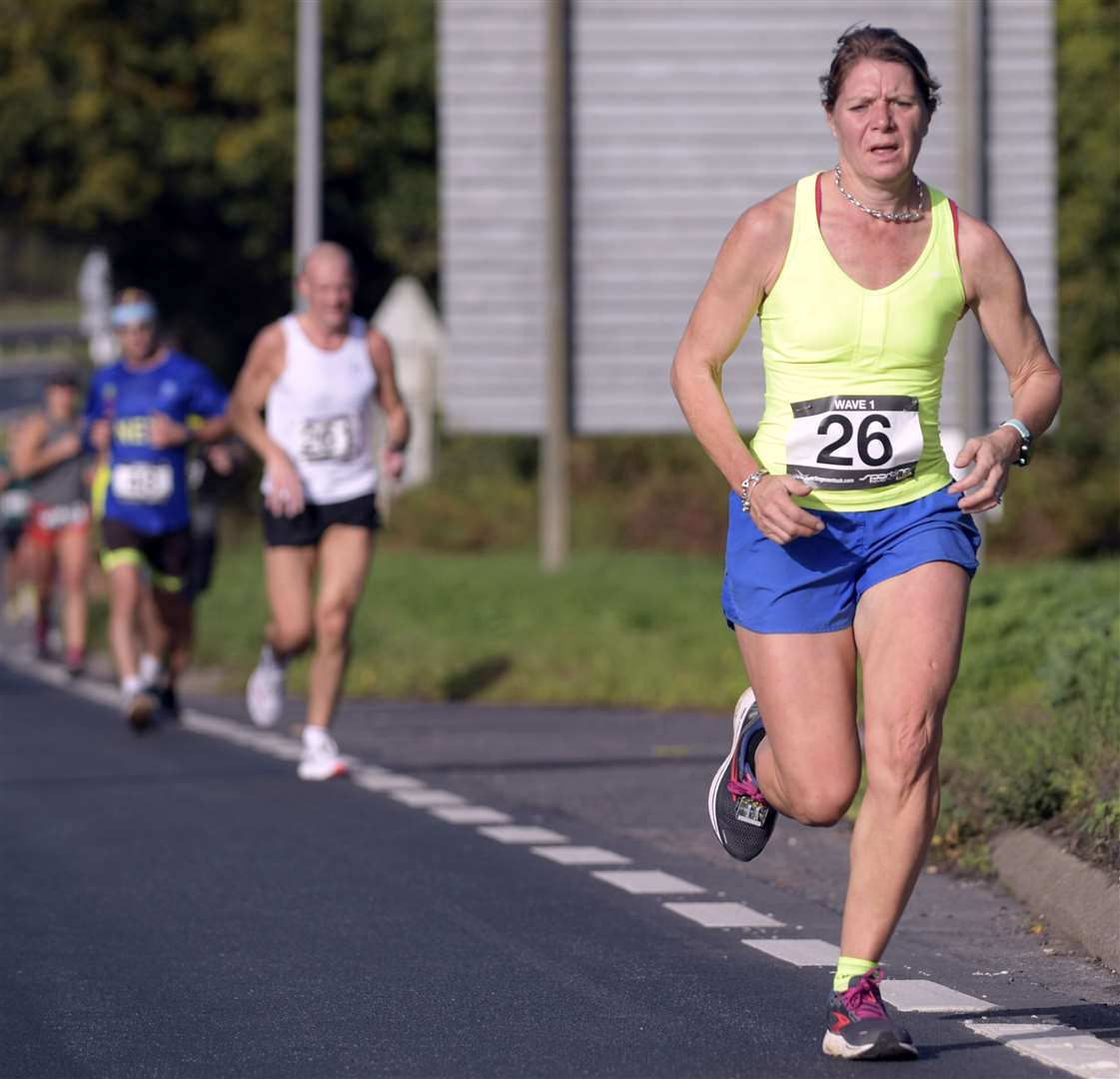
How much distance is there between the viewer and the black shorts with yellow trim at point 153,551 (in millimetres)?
14156

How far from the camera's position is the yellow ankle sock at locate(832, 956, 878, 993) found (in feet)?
19.0

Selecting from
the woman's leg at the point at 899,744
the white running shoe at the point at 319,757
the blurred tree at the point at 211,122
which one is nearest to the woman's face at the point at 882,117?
the woman's leg at the point at 899,744

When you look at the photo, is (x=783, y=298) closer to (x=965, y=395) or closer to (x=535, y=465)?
(x=965, y=395)

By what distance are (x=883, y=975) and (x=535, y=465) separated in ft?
99.6

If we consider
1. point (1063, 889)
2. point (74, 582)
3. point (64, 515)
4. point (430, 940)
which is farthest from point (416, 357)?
point (430, 940)

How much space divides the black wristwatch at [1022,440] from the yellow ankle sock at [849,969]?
3.61 ft

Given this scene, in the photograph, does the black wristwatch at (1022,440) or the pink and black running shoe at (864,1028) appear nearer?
the pink and black running shoe at (864,1028)

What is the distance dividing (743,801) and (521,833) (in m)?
3.47

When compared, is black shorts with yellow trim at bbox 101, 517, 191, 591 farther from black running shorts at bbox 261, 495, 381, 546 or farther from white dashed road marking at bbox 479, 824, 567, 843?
white dashed road marking at bbox 479, 824, 567, 843

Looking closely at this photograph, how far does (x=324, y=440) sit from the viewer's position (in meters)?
11.7

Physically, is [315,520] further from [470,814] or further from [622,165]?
[622,165]

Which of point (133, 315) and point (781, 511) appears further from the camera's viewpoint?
point (133, 315)

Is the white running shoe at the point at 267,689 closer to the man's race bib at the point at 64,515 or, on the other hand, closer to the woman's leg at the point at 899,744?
the man's race bib at the point at 64,515

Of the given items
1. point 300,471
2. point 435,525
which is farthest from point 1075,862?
point 435,525
